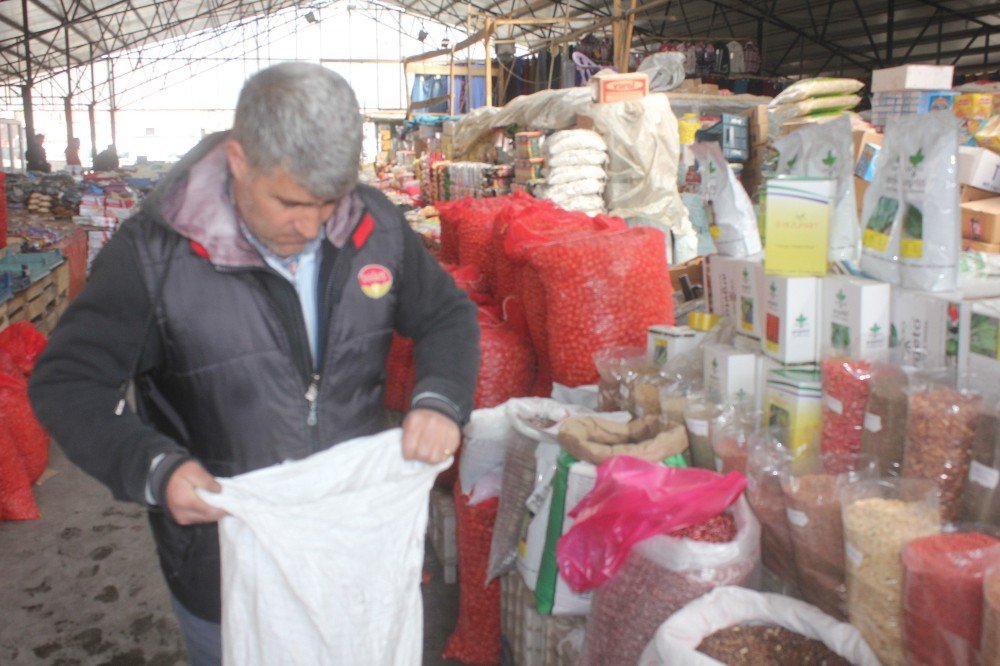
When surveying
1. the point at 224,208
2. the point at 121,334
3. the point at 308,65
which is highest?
the point at 308,65

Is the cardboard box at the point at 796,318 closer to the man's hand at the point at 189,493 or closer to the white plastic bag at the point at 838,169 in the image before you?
the white plastic bag at the point at 838,169

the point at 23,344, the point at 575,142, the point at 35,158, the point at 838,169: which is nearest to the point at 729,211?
the point at 838,169

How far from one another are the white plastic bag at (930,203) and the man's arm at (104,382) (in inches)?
51.5

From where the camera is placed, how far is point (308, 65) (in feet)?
3.66

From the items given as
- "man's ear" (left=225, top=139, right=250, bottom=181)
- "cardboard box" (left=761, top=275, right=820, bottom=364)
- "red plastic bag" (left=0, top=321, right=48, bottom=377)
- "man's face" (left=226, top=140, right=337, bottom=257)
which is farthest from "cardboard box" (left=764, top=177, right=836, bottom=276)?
"red plastic bag" (left=0, top=321, right=48, bottom=377)

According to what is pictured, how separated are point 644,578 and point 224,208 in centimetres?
92

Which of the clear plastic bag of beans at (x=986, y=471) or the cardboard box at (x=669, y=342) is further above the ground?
the cardboard box at (x=669, y=342)

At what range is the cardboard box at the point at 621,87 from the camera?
4168mm

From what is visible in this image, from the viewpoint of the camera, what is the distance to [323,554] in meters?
1.19

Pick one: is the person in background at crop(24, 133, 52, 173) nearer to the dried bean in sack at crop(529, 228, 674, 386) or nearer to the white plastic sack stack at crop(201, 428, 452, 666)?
the dried bean in sack at crop(529, 228, 674, 386)

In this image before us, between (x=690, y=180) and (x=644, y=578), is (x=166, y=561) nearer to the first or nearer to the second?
(x=644, y=578)

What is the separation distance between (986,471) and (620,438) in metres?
0.69

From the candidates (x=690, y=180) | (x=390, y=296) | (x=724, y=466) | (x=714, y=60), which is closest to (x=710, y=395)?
(x=724, y=466)

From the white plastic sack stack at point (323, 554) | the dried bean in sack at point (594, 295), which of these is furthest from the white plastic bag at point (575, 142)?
the white plastic sack stack at point (323, 554)
